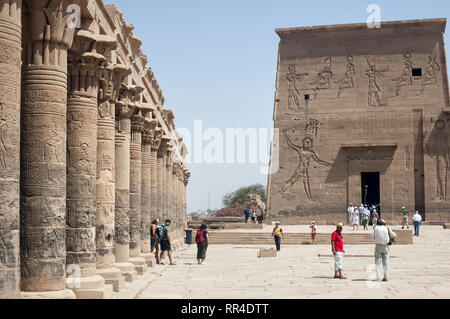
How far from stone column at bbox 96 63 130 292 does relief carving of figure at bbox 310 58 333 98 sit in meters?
27.4

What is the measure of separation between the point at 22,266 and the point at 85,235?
1.70 metres

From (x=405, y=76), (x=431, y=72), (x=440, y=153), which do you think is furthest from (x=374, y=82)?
(x=440, y=153)

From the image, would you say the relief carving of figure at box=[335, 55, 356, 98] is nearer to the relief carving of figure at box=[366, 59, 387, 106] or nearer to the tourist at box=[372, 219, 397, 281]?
the relief carving of figure at box=[366, 59, 387, 106]

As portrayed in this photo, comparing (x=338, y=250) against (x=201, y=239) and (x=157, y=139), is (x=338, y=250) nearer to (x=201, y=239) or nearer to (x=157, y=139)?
(x=201, y=239)

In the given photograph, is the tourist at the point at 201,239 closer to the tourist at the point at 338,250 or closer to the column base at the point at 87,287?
the tourist at the point at 338,250

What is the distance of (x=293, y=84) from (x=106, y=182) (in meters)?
28.0

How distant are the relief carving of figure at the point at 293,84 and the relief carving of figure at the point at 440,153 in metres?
7.92

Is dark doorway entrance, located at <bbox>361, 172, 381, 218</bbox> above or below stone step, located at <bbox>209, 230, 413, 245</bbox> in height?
above

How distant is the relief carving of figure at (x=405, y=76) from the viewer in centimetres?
3656

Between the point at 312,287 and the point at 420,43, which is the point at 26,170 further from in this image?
the point at 420,43

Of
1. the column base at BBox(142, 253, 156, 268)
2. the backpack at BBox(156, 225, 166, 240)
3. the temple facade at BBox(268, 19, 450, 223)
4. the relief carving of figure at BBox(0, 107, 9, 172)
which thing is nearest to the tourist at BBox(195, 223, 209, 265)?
the backpack at BBox(156, 225, 166, 240)

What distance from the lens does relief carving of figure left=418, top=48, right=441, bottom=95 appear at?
36281mm

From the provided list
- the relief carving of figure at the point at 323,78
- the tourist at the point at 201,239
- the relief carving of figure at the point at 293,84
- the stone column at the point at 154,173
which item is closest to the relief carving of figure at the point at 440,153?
the relief carving of figure at the point at 323,78
